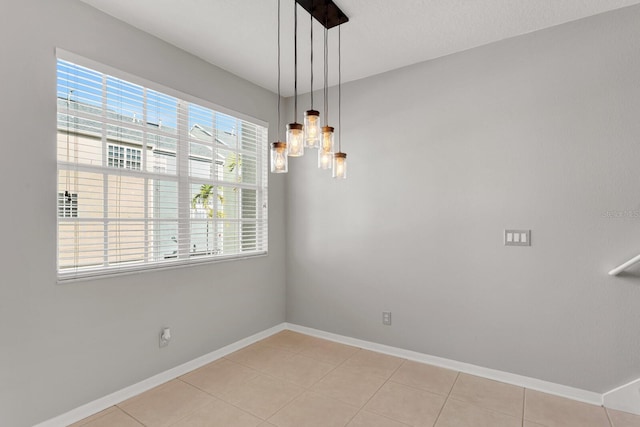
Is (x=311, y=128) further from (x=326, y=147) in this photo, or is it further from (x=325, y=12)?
(x=325, y=12)

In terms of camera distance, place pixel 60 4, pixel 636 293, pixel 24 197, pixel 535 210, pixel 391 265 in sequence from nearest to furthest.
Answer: pixel 24 197, pixel 60 4, pixel 636 293, pixel 535 210, pixel 391 265

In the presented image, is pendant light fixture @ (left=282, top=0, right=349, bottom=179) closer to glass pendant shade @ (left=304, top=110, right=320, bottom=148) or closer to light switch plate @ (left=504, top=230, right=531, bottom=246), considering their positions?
glass pendant shade @ (left=304, top=110, right=320, bottom=148)

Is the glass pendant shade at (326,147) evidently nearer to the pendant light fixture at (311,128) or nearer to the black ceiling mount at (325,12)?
the pendant light fixture at (311,128)

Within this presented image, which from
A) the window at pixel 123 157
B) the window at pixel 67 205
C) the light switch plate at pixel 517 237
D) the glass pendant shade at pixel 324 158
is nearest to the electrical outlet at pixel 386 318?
the light switch plate at pixel 517 237

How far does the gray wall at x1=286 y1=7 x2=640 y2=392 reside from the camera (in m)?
2.19

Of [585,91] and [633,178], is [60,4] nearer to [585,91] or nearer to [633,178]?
[585,91]

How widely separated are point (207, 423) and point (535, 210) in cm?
277

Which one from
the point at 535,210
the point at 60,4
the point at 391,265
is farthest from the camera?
the point at 391,265

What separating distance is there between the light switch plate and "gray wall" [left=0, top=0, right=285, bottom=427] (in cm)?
263

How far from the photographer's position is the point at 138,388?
2.35 m

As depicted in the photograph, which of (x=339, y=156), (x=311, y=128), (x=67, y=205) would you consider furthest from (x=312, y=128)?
(x=67, y=205)

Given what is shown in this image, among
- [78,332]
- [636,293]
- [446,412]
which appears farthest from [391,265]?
[78,332]

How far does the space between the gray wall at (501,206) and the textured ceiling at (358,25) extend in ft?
0.56

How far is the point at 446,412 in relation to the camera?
2137 mm
